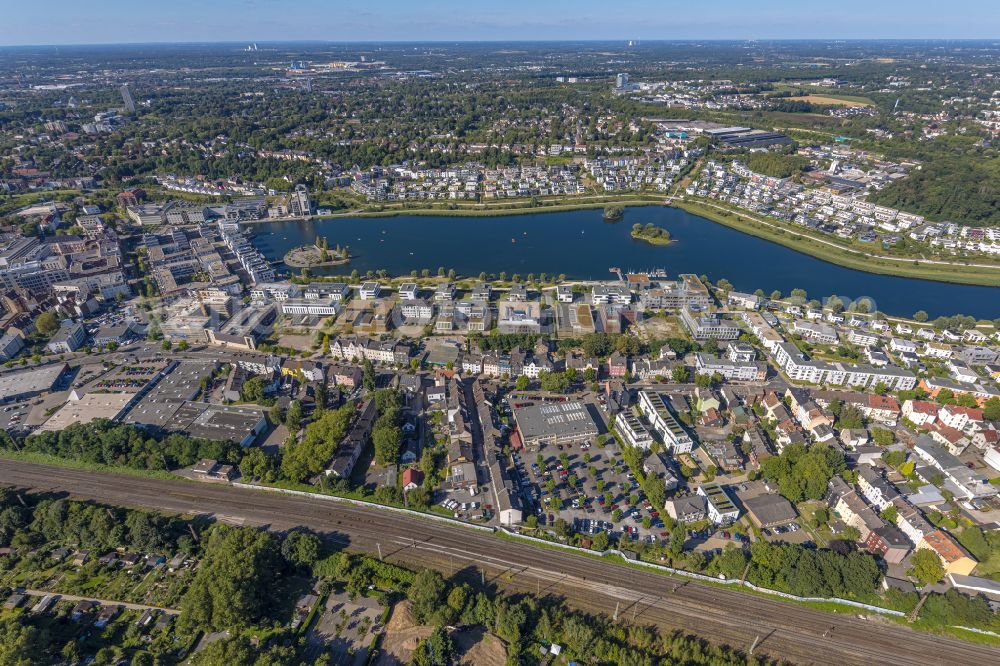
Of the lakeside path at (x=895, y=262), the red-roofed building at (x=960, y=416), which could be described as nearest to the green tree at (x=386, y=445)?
the red-roofed building at (x=960, y=416)

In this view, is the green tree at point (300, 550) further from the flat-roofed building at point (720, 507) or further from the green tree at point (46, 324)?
the green tree at point (46, 324)

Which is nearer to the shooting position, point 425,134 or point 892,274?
point 892,274

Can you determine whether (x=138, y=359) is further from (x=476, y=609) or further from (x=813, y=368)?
(x=813, y=368)

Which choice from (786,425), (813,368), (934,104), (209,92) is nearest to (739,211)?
→ (813,368)

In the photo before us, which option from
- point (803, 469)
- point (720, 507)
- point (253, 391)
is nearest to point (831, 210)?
point (803, 469)

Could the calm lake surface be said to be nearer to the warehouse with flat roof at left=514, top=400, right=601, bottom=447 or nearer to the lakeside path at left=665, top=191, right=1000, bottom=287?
the lakeside path at left=665, top=191, right=1000, bottom=287

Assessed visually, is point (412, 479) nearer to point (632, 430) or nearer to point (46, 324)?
point (632, 430)
